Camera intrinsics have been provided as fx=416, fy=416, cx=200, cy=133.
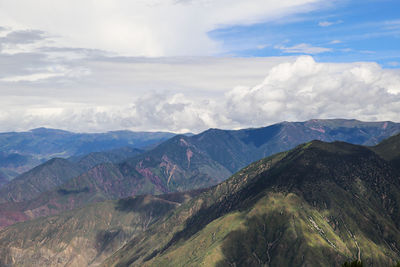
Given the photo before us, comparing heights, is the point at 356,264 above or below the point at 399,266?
above

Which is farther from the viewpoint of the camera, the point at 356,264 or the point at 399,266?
the point at 399,266
